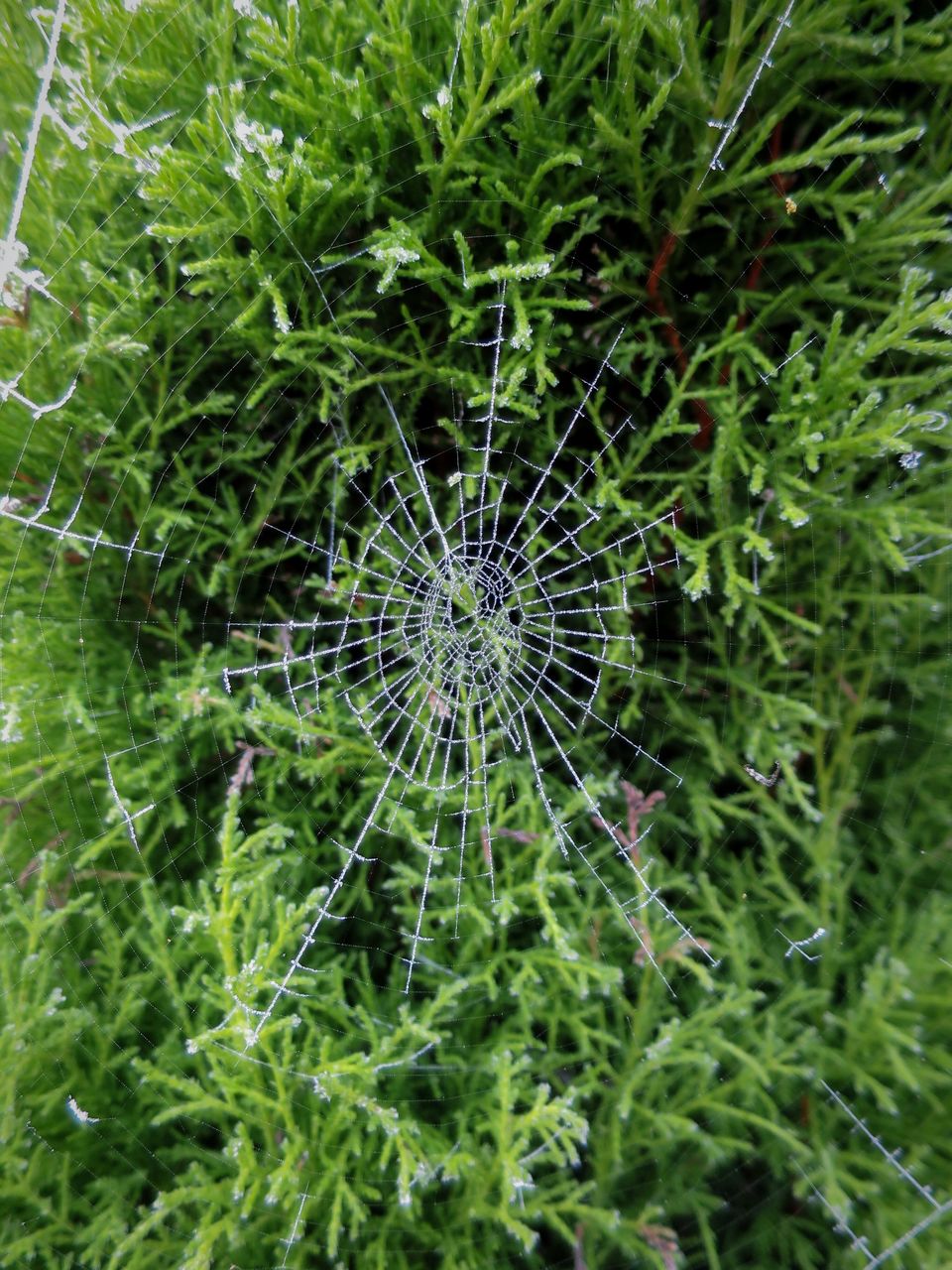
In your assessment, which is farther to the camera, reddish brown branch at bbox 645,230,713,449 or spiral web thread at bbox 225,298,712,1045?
spiral web thread at bbox 225,298,712,1045

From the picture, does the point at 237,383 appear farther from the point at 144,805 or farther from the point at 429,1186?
the point at 429,1186

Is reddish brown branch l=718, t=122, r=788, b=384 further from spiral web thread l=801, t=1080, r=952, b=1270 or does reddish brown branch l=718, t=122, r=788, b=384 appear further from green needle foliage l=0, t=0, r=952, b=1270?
spiral web thread l=801, t=1080, r=952, b=1270

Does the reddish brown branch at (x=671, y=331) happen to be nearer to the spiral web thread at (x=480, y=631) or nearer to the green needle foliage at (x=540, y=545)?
the green needle foliage at (x=540, y=545)

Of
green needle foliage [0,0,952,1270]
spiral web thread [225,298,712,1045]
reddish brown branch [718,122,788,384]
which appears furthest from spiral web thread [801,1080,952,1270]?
reddish brown branch [718,122,788,384]

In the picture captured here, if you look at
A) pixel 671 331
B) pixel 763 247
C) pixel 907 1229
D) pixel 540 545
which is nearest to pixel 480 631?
pixel 540 545

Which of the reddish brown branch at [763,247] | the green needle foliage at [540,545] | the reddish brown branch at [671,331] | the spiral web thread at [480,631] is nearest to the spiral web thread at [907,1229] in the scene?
the green needle foliage at [540,545]

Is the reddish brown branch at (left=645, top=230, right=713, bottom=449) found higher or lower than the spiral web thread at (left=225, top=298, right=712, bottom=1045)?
higher
